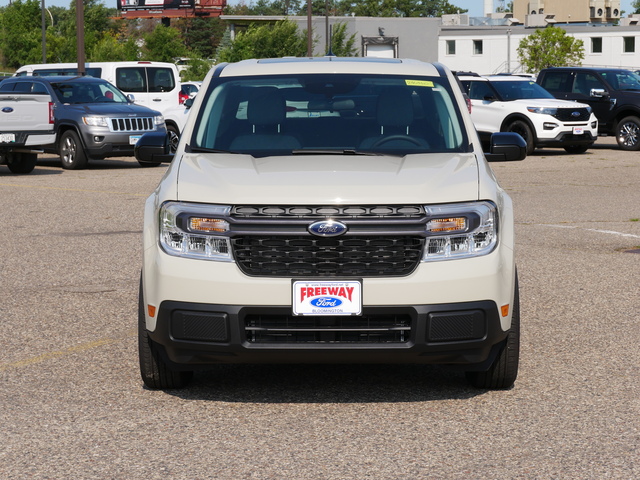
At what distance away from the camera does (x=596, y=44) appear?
278 ft

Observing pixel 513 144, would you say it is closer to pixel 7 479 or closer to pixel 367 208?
pixel 367 208

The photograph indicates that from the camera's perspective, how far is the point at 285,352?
17.4 feet

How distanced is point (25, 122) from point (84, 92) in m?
3.34

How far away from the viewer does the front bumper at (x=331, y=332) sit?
526cm

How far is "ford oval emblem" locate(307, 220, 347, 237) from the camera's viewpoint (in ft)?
17.1

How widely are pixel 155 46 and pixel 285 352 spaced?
5810 centimetres

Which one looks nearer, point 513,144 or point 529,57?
point 513,144

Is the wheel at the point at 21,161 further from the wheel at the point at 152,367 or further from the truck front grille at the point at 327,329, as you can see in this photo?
the truck front grille at the point at 327,329

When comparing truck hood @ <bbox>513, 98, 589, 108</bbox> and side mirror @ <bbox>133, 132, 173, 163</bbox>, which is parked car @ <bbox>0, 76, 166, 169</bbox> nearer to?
truck hood @ <bbox>513, 98, 589, 108</bbox>

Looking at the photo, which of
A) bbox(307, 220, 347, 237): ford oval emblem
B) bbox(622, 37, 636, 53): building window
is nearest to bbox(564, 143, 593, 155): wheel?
bbox(307, 220, 347, 237): ford oval emblem

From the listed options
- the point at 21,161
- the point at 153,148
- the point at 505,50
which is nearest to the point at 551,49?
the point at 505,50

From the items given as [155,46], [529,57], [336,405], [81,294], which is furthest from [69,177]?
[529,57]

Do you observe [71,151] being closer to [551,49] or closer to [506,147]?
[506,147]

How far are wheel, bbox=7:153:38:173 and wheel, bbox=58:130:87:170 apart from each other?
1080 millimetres
